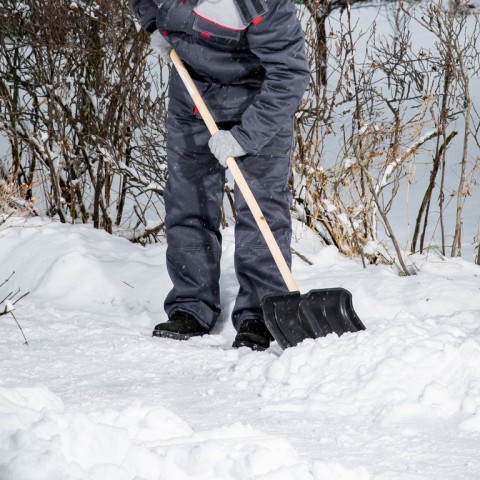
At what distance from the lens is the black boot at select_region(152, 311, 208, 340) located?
145 inches

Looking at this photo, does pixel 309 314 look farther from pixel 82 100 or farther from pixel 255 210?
pixel 82 100

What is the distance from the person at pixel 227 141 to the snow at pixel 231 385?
23 centimetres

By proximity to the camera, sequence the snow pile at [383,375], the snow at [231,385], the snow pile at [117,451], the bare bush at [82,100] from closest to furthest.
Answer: the snow pile at [117,451] → the snow at [231,385] → the snow pile at [383,375] → the bare bush at [82,100]

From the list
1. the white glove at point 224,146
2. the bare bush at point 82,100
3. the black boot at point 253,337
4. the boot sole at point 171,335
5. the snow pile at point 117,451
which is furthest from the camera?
the bare bush at point 82,100

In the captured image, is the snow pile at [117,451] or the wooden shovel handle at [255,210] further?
the wooden shovel handle at [255,210]

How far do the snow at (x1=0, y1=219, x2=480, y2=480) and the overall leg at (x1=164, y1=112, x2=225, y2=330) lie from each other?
8.6 inches

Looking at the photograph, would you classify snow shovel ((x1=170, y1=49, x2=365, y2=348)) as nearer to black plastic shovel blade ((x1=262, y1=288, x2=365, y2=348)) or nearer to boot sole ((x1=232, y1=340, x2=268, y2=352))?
black plastic shovel blade ((x1=262, y1=288, x2=365, y2=348))

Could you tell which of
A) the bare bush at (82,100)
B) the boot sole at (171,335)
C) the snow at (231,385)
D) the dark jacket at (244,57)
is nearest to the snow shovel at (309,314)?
the snow at (231,385)

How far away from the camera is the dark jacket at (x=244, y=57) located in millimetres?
3232

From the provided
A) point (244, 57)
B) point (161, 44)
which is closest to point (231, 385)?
point (244, 57)

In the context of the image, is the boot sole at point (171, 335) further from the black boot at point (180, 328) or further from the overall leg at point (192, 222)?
the overall leg at point (192, 222)

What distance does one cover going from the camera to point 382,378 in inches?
110

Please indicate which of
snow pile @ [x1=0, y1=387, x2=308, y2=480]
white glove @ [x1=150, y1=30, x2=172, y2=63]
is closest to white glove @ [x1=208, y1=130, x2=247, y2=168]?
white glove @ [x1=150, y1=30, x2=172, y2=63]

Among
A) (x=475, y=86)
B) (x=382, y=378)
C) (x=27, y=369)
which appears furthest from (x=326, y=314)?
(x=475, y=86)
